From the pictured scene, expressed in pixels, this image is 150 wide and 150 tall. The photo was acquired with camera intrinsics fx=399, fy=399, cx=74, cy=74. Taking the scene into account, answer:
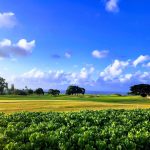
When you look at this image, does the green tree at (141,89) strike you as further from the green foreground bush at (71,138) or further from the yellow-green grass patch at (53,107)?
the green foreground bush at (71,138)

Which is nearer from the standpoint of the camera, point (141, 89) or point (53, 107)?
point (53, 107)

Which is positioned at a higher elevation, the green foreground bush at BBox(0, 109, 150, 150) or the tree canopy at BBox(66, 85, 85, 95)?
the tree canopy at BBox(66, 85, 85, 95)

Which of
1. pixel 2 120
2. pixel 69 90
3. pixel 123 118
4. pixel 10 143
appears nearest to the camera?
pixel 10 143

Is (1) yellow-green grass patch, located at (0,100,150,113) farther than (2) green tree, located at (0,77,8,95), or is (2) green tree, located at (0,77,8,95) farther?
(2) green tree, located at (0,77,8,95)

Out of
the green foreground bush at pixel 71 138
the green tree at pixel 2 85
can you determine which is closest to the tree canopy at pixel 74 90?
the green tree at pixel 2 85

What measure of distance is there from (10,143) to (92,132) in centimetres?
312

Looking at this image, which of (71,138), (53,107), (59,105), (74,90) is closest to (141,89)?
(74,90)

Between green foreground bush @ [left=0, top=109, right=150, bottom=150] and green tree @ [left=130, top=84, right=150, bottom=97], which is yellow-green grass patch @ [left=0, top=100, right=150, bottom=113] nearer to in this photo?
green foreground bush @ [left=0, top=109, right=150, bottom=150]

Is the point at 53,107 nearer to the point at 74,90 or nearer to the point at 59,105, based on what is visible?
the point at 59,105

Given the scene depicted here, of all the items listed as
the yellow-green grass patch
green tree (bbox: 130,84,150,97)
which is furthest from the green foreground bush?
green tree (bbox: 130,84,150,97)

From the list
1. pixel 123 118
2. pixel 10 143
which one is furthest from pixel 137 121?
pixel 10 143

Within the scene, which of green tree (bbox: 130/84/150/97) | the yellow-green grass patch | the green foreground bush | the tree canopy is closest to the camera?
the green foreground bush

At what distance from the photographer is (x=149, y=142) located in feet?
47.9

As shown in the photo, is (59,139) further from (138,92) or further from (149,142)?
(138,92)
